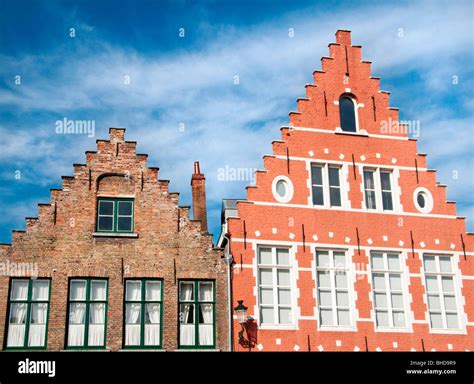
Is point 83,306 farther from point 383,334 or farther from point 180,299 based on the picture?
point 383,334

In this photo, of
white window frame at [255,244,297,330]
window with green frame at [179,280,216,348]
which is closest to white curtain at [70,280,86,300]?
window with green frame at [179,280,216,348]

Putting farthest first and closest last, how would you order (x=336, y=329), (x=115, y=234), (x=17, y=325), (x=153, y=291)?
1. (x=336, y=329)
2. (x=115, y=234)
3. (x=153, y=291)
4. (x=17, y=325)

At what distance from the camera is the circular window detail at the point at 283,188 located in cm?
2109

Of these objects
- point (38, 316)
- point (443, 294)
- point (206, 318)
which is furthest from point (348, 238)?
point (38, 316)

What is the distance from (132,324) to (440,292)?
935 centimetres

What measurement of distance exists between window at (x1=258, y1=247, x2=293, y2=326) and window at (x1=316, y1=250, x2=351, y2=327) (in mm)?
949

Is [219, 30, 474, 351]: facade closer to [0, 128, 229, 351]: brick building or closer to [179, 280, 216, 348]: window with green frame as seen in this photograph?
[179, 280, 216, 348]: window with green frame

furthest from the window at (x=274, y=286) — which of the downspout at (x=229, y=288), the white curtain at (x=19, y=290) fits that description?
the white curtain at (x=19, y=290)

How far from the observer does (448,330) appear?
20859 millimetres

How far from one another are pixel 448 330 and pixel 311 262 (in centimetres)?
464

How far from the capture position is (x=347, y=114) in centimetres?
2291

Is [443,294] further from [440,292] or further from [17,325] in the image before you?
[17,325]

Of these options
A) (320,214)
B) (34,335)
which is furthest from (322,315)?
(34,335)

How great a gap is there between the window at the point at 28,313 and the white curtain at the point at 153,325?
270 centimetres
